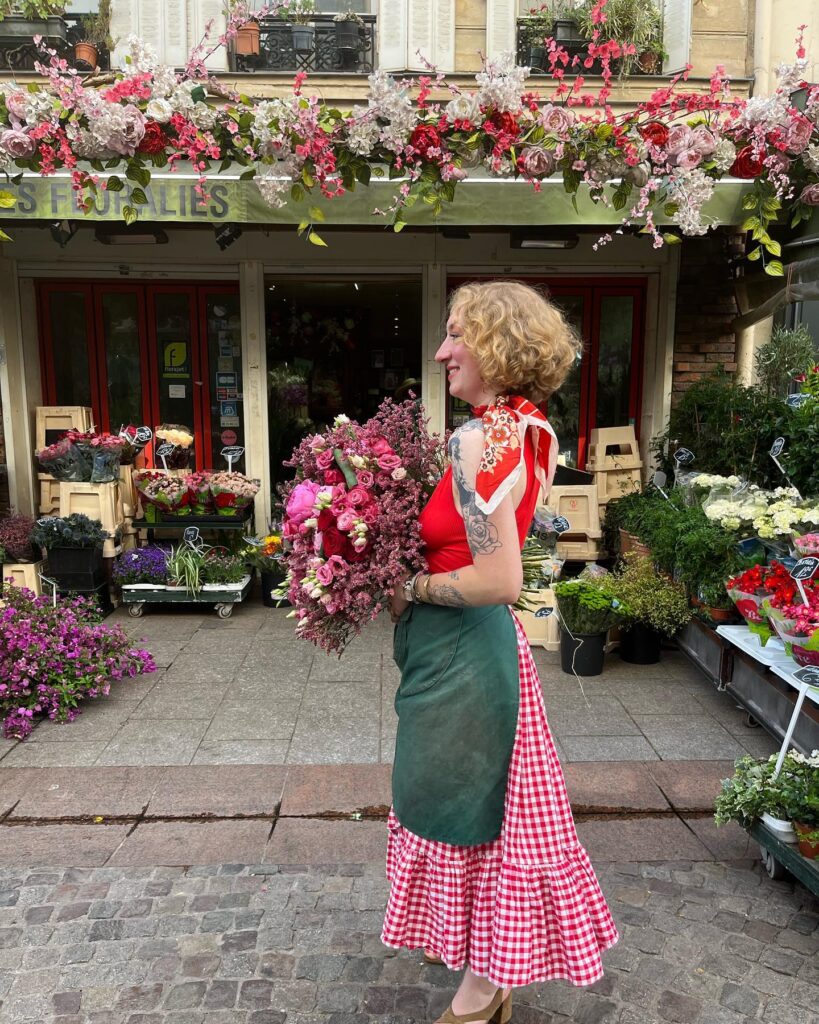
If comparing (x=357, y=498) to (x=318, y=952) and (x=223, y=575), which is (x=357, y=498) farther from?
(x=223, y=575)

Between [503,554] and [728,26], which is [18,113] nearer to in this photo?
[503,554]

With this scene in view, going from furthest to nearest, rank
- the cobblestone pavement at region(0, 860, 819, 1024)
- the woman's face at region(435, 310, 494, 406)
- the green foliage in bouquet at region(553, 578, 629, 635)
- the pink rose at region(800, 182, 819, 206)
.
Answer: the green foliage in bouquet at region(553, 578, 629, 635) → the pink rose at region(800, 182, 819, 206) → the cobblestone pavement at region(0, 860, 819, 1024) → the woman's face at region(435, 310, 494, 406)

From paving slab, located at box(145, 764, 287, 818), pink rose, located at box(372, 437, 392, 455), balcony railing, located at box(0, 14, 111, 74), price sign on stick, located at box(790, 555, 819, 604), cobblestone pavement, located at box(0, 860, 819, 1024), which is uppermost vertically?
balcony railing, located at box(0, 14, 111, 74)

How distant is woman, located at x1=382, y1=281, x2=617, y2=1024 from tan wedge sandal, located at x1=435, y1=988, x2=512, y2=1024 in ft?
0.53

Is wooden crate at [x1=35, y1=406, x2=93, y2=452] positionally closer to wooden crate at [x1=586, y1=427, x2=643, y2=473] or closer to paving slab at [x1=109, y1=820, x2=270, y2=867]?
paving slab at [x1=109, y1=820, x2=270, y2=867]

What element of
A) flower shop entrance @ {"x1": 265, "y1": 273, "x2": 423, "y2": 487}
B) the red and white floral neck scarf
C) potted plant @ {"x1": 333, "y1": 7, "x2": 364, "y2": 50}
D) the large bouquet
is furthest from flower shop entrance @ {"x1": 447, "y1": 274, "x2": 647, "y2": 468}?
the red and white floral neck scarf

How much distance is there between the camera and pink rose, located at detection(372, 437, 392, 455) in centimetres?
210

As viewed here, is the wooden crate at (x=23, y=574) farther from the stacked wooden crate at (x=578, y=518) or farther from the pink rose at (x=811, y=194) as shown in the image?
the pink rose at (x=811, y=194)

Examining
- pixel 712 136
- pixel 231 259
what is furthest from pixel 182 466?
pixel 712 136

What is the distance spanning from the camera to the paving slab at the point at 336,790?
3502 millimetres

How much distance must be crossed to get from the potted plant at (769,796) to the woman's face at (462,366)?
1.99 metres

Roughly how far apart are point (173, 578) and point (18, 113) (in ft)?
11.4

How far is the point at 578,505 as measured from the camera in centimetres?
645

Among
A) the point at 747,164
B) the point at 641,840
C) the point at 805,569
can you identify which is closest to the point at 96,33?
the point at 747,164
